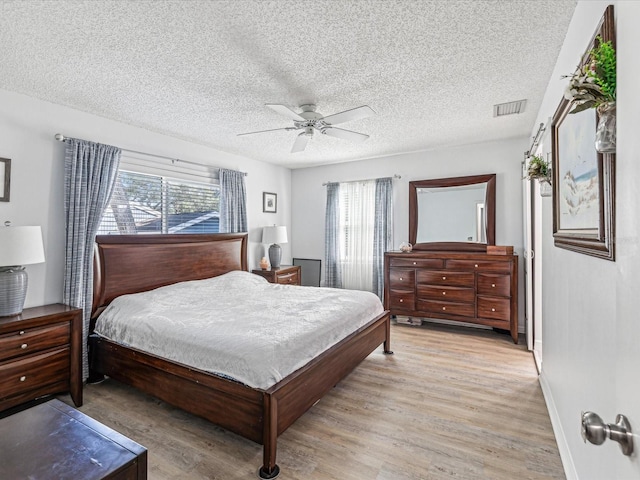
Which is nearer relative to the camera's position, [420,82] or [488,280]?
[420,82]

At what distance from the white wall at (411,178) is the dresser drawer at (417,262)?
1.89 ft

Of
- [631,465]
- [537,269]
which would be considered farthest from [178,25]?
[537,269]

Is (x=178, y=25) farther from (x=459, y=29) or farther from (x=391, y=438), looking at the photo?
(x=391, y=438)

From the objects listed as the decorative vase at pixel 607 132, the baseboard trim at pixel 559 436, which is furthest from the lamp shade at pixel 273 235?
the decorative vase at pixel 607 132

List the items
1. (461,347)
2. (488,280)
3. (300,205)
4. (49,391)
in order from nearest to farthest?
(49,391) → (461,347) → (488,280) → (300,205)

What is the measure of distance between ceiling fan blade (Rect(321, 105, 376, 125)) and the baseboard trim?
2.51m

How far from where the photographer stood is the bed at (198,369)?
1982 mm

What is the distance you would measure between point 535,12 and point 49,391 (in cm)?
420

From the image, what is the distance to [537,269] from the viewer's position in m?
3.42

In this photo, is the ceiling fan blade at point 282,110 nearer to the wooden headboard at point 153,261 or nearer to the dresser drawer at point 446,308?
the wooden headboard at point 153,261

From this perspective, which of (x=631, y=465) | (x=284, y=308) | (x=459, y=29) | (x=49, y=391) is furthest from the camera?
(x=284, y=308)

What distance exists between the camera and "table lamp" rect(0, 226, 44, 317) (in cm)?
237

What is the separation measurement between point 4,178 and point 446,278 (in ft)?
15.7

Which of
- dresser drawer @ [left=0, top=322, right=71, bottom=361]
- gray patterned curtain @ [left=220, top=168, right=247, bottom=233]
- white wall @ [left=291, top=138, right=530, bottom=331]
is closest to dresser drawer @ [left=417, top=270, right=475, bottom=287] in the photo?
white wall @ [left=291, top=138, right=530, bottom=331]
